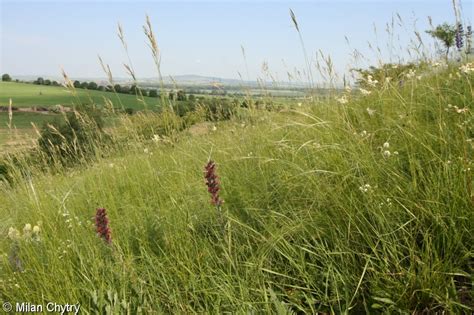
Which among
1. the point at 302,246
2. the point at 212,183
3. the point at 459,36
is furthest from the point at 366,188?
the point at 459,36

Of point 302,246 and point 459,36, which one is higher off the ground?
point 459,36

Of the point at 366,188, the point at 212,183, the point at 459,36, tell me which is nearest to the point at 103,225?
the point at 212,183

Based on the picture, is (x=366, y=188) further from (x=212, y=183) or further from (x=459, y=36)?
(x=459, y=36)

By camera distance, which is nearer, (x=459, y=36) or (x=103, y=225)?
(x=103, y=225)

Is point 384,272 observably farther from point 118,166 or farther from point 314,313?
point 118,166

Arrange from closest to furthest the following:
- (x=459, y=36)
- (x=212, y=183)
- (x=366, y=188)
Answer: (x=212, y=183), (x=366, y=188), (x=459, y=36)

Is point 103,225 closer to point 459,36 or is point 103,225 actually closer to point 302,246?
point 302,246

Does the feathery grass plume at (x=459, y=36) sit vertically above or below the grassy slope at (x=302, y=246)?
above

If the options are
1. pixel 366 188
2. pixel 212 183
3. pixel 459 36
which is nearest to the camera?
pixel 212 183

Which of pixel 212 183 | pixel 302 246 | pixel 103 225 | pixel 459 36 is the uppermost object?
pixel 459 36

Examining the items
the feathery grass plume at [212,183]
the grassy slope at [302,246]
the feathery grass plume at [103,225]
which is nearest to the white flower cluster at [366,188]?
the grassy slope at [302,246]

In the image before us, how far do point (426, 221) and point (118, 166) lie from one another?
2878 millimetres

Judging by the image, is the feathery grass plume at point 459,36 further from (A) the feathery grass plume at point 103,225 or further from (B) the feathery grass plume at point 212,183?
(A) the feathery grass plume at point 103,225

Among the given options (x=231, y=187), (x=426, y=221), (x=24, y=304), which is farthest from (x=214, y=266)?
(x=426, y=221)
